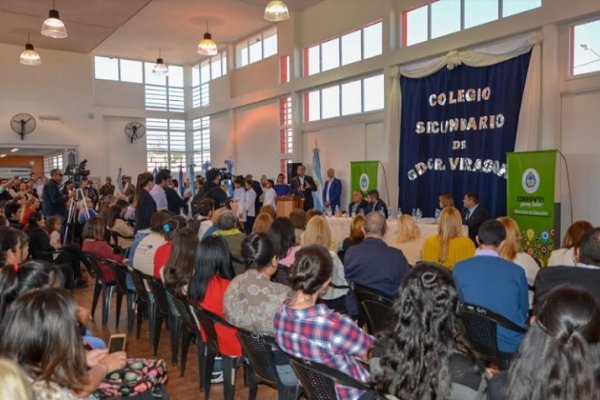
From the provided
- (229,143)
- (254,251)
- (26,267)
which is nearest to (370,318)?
(254,251)

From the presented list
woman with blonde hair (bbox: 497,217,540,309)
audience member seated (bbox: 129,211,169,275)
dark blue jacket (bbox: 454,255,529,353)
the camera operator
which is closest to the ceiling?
the camera operator

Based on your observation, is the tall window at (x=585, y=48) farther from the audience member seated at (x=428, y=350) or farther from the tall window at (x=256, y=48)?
the tall window at (x=256, y=48)

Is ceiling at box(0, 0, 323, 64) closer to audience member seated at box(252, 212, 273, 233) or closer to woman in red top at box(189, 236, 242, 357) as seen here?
audience member seated at box(252, 212, 273, 233)

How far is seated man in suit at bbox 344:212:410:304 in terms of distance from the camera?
10.8ft

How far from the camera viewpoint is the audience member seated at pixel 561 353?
1272 mm

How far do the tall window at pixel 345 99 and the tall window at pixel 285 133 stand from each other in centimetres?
71

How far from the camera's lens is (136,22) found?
11703 mm

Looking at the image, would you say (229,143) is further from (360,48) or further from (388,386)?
(388,386)

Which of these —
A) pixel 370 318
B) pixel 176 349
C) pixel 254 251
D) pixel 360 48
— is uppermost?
pixel 360 48

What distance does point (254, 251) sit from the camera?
8.86 feet

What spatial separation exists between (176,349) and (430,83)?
257 inches

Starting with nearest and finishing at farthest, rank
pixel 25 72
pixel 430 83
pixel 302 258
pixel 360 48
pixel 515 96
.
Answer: pixel 302 258
pixel 515 96
pixel 430 83
pixel 360 48
pixel 25 72

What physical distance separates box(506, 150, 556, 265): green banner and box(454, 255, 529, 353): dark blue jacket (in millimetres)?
3678

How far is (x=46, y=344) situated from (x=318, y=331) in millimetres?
999
